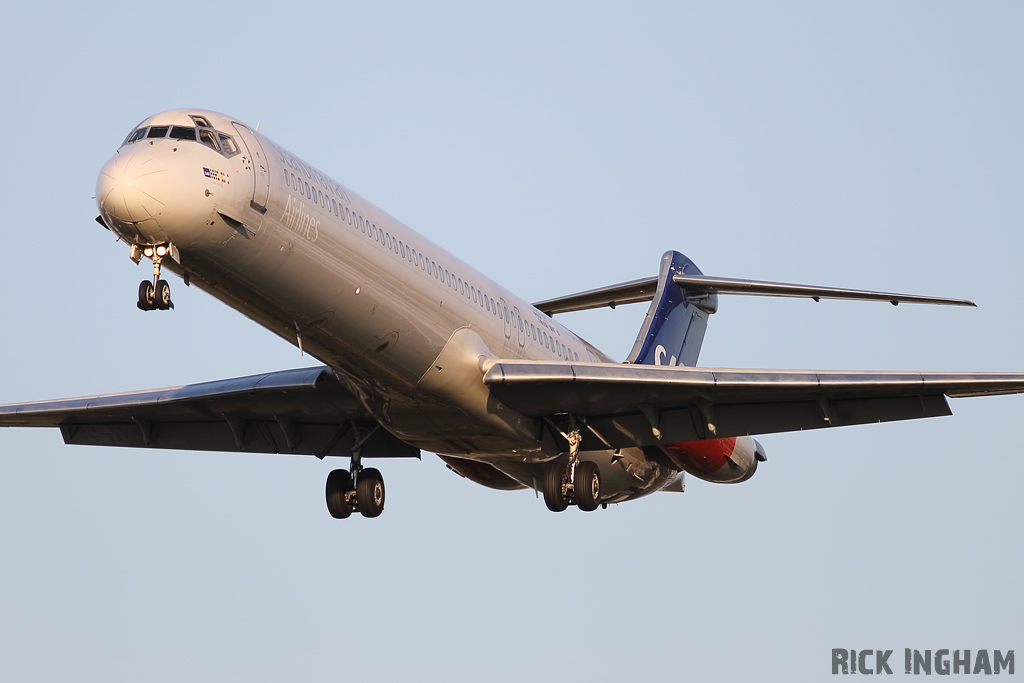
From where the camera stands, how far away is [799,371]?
2183 centimetres

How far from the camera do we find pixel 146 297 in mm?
17094

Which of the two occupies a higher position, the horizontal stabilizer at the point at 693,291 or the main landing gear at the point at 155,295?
the horizontal stabilizer at the point at 693,291

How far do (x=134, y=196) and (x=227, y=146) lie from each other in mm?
1627

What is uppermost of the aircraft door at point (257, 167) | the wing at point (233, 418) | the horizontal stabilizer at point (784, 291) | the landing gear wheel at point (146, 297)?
the horizontal stabilizer at point (784, 291)

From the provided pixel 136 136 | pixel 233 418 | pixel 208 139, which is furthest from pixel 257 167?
pixel 233 418

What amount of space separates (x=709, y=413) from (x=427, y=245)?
18.0 ft

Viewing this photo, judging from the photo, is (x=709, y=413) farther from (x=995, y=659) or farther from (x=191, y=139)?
A: (x=191, y=139)

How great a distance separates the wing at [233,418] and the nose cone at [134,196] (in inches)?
217

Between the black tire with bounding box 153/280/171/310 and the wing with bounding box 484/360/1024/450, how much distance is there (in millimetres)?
5748

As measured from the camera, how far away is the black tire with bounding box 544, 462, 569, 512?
23405 millimetres

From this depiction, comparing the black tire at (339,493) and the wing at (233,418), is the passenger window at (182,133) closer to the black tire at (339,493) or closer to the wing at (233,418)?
the wing at (233,418)

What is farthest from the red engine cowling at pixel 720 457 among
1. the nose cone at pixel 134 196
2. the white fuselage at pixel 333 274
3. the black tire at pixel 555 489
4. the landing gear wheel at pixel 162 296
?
the nose cone at pixel 134 196

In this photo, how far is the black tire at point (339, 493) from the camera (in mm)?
23984

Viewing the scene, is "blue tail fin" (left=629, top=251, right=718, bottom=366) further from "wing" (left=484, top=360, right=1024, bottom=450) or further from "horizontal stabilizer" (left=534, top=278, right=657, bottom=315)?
"wing" (left=484, top=360, right=1024, bottom=450)
